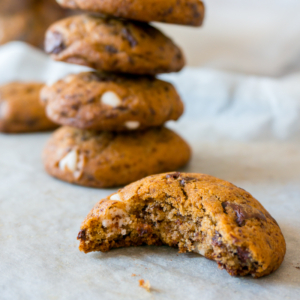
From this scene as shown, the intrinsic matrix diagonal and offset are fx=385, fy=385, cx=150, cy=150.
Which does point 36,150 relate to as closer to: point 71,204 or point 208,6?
point 71,204

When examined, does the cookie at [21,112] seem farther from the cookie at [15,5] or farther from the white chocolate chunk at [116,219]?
the white chocolate chunk at [116,219]

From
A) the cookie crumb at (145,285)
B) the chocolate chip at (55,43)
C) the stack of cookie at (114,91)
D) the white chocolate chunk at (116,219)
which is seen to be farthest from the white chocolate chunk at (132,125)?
the cookie crumb at (145,285)

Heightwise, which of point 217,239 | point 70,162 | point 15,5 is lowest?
point 70,162

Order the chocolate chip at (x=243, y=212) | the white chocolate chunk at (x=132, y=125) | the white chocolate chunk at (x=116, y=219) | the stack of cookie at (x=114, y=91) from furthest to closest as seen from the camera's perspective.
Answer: the white chocolate chunk at (x=132, y=125), the stack of cookie at (x=114, y=91), the white chocolate chunk at (x=116, y=219), the chocolate chip at (x=243, y=212)

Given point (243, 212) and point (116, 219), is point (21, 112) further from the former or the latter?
point (243, 212)

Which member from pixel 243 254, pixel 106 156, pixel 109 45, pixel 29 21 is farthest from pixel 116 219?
pixel 29 21

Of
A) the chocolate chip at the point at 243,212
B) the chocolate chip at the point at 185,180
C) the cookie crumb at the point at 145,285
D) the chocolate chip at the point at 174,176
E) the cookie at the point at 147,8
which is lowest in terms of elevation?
the cookie crumb at the point at 145,285
